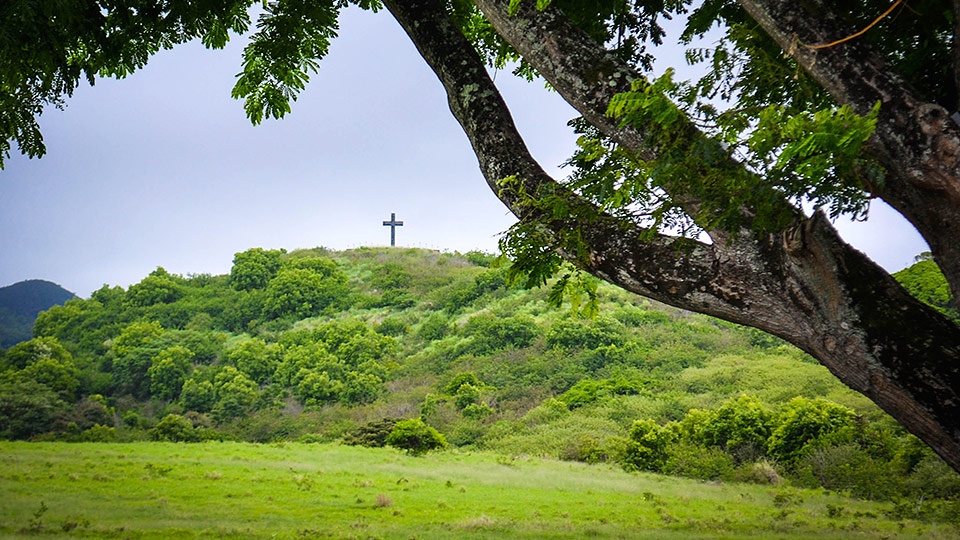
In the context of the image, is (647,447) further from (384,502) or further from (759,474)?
(384,502)

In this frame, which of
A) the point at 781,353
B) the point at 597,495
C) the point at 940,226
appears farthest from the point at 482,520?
the point at 781,353

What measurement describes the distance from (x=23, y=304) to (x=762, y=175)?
19.3m

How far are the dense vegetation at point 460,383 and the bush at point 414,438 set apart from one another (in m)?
0.02

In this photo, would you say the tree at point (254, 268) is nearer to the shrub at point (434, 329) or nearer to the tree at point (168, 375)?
the tree at point (168, 375)

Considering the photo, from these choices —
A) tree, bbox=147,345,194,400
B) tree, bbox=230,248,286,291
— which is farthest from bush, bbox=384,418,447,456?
tree, bbox=230,248,286,291

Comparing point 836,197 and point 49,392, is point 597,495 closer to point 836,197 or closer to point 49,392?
point 836,197

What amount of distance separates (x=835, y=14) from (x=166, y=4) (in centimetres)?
270

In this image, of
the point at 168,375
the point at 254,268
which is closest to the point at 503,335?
the point at 168,375

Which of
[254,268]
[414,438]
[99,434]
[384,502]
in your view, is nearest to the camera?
[384,502]

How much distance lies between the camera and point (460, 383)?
1256 cm

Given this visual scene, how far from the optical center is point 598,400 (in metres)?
11.7

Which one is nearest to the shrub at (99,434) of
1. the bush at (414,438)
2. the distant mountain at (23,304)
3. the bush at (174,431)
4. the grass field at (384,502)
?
the bush at (174,431)

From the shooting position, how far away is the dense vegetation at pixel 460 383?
9469 mm

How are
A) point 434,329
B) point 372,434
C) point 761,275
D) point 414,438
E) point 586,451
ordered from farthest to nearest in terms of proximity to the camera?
point 434,329 < point 372,434 < point 414,438 < point 586,451 < point 761,275
